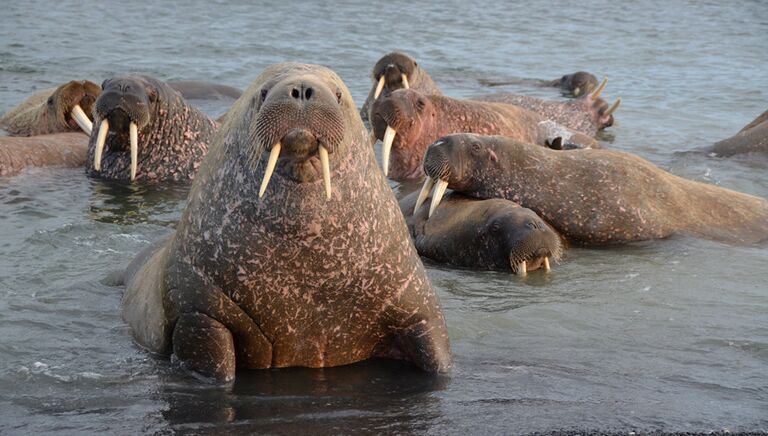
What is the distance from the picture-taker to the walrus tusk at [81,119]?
37.7ft

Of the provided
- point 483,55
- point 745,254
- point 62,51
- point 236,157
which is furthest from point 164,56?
point 236,157

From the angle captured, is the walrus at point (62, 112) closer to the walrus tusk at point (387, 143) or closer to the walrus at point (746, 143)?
→ the walrus tusk at point (387, 143)

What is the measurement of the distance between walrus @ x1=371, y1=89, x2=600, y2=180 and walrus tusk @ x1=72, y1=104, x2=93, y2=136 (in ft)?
9.36

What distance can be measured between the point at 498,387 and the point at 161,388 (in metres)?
1.50

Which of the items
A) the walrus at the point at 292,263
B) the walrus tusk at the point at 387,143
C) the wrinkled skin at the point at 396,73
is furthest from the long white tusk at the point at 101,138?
the walrus at the point at 292,263

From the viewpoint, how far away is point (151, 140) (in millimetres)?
10633

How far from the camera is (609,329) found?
6258mm

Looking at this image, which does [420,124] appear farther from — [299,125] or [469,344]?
[299,125]

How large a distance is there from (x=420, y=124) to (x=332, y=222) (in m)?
6.00

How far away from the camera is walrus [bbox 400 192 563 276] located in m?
7.53

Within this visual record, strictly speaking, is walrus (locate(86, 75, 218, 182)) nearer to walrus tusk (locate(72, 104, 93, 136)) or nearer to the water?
the water

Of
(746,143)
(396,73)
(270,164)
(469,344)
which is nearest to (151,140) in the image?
(396,73)

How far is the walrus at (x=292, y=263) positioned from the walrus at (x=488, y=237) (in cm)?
215

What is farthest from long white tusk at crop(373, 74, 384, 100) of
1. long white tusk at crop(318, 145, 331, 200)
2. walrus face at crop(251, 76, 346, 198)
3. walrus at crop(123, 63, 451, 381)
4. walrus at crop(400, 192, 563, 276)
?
long white tusk at crop(318, 145, 331, 200)
